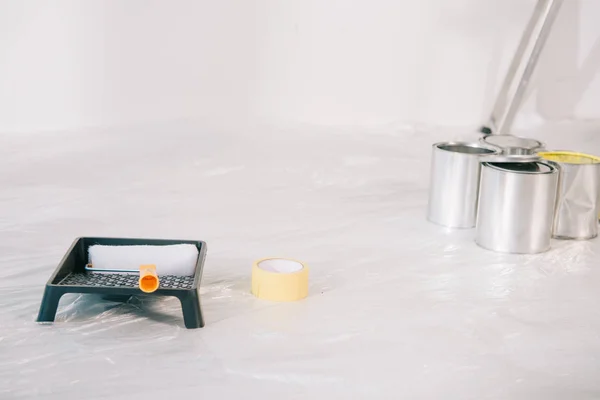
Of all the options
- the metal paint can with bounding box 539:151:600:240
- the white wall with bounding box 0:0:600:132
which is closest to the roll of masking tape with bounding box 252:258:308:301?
the metal paint can with bounding box 539:151:600:240

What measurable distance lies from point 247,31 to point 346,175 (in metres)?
0.58

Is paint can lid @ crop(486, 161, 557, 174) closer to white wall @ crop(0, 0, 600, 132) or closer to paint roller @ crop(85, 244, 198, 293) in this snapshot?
paint roller @ crop(85, 244, 198, 293)

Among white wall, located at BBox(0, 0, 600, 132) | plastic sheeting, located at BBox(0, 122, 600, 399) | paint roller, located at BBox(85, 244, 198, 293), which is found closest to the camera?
plastic sheeting, located at BBox(0, 122, 600, 399)

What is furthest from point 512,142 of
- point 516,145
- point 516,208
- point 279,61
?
point 279,61

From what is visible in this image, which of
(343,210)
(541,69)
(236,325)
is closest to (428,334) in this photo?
(236,325)

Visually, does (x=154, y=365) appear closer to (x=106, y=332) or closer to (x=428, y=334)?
(x=106, y=332)

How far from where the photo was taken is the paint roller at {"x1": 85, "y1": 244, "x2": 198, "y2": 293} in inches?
40.4

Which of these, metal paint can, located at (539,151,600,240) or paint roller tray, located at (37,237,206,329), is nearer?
paint roller tray, located at (37,237,206,329)

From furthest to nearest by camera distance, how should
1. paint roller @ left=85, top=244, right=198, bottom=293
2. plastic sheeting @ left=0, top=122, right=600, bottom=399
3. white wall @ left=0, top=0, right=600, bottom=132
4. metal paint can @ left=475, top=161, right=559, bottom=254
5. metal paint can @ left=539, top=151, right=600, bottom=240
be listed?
white wall @ left=0, top=0, right=600, bottom=132
metal paint can @ left=539, top=151, right=600, bottom=240
metal paint can @ left=475, top=161, right=559, bottom=254
paint roller @ left=85, top=244, right=198, bottom=293
plastic sheeting @ left=0, top=122, right=600, bottom=399

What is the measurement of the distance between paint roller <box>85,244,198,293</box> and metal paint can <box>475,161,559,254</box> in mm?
503

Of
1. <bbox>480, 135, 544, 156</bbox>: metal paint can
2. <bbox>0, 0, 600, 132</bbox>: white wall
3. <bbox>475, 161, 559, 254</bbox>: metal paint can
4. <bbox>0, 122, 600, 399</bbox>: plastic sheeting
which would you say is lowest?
<bbox>0, 122, 600, 399</bbox>: plastic sheeting

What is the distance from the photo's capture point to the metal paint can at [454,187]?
4.55 feet

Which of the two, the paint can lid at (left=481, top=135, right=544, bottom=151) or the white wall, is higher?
the white wall

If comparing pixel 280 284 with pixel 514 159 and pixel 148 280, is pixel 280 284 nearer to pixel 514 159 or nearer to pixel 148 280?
pixel 148 280
